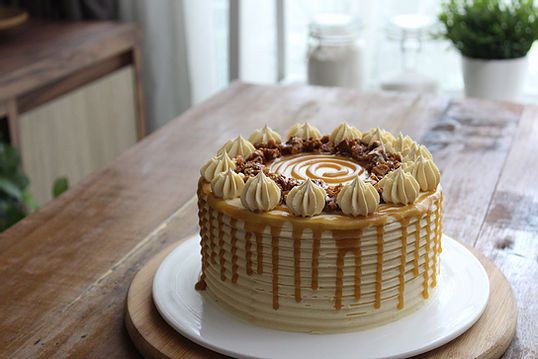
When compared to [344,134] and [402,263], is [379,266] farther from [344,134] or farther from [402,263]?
[344,134]

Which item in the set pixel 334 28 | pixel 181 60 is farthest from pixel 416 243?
pixel 181 60

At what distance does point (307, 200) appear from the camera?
997 millimetres

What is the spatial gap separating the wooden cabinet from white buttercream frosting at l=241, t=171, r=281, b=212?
154 centimetres

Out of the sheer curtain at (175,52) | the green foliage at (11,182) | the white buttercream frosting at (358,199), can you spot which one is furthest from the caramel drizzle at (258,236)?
the sheer curtain at (175,52)

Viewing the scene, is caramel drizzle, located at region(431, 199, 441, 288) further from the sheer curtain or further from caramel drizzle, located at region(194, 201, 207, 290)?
the sheer curtain

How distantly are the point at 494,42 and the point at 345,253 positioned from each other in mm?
1641

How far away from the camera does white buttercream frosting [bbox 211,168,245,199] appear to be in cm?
107

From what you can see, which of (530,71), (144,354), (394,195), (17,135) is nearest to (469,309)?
(394,195)

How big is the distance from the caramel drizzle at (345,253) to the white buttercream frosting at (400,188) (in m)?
0.07

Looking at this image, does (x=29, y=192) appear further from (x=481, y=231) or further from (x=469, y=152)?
(x=481, y=231)

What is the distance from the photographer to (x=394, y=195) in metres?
1.03

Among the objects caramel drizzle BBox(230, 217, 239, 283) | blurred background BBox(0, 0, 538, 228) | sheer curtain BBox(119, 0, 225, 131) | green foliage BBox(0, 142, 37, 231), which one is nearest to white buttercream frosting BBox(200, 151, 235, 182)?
caramel drizzle BBox(230, 217, 239, 283)

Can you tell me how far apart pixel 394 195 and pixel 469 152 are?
29.7 inches

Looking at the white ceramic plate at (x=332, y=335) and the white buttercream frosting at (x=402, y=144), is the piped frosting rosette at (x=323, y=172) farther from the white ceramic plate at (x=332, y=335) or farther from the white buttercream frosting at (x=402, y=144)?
Result: the white ceramic plate at (x=332, y=335)
